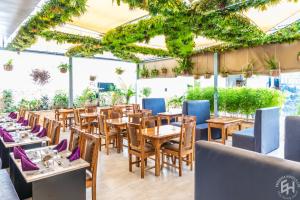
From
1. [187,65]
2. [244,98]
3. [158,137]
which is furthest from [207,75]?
[158,137]

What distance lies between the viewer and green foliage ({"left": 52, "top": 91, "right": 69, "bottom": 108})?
8969 mm

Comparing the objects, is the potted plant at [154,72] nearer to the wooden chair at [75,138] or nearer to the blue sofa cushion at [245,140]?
the blue sofa cushion at [245,140]

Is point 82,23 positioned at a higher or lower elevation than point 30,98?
higher

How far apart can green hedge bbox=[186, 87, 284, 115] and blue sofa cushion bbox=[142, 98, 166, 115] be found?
5.42 feet

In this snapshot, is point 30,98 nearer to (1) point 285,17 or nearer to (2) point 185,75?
(2) point 185,75

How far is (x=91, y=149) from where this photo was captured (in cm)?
279

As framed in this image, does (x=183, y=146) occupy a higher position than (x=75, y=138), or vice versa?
(x=75, y=138)

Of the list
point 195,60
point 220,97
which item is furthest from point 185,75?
point 220,97

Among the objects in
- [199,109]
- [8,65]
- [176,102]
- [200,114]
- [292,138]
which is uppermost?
[8,65]

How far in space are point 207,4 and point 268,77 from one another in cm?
392

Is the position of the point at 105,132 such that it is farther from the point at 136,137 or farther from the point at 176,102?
the point at 176,102

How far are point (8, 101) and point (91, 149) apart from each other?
6922mm

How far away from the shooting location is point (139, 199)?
3162mm

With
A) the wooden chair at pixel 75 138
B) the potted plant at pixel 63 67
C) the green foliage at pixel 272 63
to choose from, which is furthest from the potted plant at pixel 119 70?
the wooden chair at pixel 75 138
